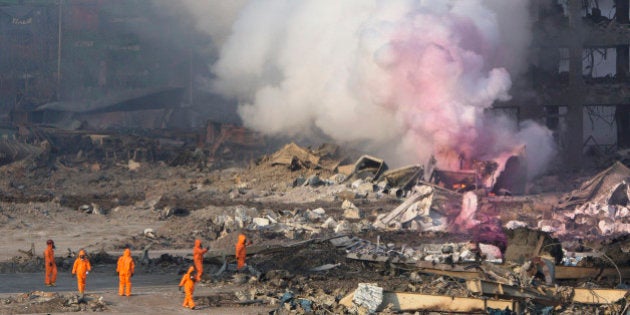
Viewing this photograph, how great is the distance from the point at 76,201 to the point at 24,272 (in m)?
14.3

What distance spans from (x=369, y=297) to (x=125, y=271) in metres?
4.95

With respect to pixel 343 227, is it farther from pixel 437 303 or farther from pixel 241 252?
pixel 437 303

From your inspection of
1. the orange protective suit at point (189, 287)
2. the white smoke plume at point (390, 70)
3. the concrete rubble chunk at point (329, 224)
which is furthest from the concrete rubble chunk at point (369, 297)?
the white smoke plume at point (390, 70)

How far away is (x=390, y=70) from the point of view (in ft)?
133

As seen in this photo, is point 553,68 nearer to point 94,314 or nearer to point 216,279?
point 216,279

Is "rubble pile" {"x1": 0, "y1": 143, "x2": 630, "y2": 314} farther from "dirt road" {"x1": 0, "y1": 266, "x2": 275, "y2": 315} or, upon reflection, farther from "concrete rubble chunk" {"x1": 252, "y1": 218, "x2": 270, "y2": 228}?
"dirt road" {"x1": 0, "y1": 266, "x2": 275, "y2": 315}

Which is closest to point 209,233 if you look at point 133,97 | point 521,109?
point 521,109

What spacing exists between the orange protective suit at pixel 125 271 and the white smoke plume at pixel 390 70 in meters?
20.9

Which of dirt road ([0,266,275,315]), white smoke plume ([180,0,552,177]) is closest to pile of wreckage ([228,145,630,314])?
white smoke plume ([180,0,552,177])

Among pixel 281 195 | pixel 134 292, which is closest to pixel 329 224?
pixel 281 195

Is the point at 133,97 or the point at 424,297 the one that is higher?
the point at 133,97

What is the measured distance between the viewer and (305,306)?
62.7 ft

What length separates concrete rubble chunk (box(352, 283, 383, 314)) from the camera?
18.9 m

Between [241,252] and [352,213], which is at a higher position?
[352,213]
